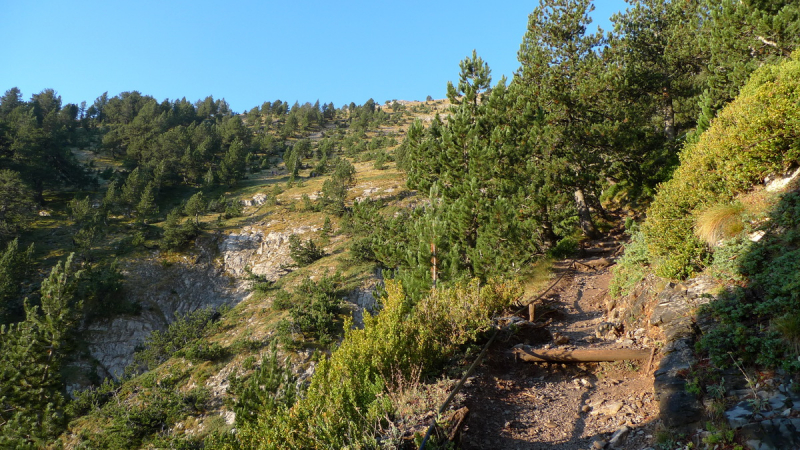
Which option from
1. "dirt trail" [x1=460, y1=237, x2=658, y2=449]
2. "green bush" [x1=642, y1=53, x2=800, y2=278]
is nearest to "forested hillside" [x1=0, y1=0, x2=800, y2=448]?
"green bush" [x1=642, y1=53, x2=800, y2=278]

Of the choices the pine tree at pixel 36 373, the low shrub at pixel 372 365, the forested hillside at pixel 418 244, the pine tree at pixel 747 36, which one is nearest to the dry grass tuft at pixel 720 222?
the forested hillside at pixel 418 244

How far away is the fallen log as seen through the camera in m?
6.99

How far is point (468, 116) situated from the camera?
49.2 ft

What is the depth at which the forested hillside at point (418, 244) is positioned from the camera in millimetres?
6516

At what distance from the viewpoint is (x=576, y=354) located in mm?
7500

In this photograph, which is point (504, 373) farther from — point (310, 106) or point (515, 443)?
point (310, 106)

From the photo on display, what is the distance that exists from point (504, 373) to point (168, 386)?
1592cm

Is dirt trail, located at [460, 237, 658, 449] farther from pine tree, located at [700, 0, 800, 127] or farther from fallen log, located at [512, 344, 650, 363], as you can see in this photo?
pine tree, located at [700, 0, 800, 127]

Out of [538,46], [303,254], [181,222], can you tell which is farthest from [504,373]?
[181,222]

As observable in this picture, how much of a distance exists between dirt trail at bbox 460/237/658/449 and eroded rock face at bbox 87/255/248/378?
23.9m

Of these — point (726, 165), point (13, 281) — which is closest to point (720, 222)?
point (726, 165)

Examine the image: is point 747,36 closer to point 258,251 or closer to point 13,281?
point 258,251

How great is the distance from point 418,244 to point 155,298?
25702 millimetres

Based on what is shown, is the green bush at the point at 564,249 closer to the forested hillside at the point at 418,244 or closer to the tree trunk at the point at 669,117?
the forested hillside at the point at 418,244
